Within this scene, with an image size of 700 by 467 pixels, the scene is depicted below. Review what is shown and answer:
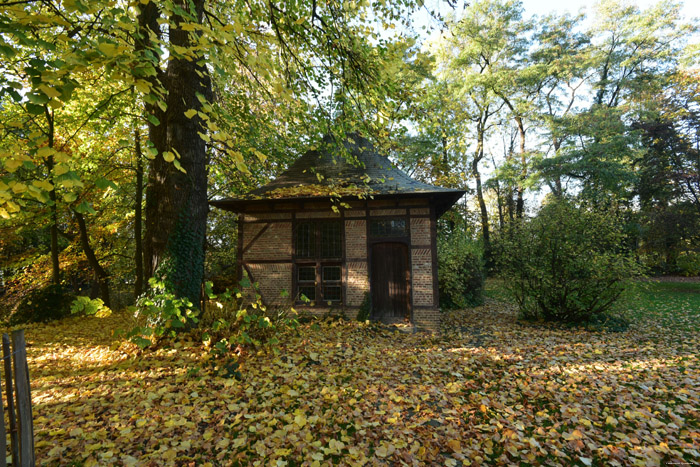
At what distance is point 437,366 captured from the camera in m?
5.43

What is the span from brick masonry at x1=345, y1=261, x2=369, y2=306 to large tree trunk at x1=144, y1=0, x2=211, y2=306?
14.8 ft

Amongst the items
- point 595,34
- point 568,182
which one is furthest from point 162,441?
point 595,34

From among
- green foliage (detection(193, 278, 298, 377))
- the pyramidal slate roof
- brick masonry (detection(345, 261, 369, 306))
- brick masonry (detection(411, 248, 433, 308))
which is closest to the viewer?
green foliage (detection(193, 278, 298, 377))

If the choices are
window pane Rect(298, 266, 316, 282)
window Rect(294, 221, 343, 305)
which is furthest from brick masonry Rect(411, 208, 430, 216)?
window pane Rect(298, 266, 316, 282)

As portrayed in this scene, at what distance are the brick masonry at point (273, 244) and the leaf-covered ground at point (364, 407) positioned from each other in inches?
150

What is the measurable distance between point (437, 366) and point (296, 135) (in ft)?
24.9

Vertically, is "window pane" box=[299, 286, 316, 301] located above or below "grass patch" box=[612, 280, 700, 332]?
above

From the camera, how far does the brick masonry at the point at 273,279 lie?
9.34 m

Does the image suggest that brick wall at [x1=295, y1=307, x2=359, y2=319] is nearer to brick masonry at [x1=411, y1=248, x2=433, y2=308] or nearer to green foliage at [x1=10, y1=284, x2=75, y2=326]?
brick masonry at [x1=411, y1=248, x2=433, y2=308]

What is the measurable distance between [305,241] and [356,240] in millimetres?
1605

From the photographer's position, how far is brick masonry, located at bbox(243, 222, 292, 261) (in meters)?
9.48

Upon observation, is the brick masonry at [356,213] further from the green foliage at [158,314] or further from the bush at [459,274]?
the green foliage at [158,314]

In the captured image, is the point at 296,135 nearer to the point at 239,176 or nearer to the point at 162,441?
the point at 239,176

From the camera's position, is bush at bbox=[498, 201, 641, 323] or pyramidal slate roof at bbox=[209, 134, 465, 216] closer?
bush at bbox=[498, 201, 641, 323]
